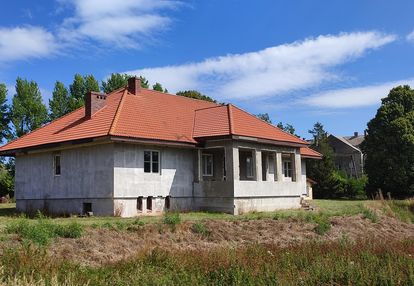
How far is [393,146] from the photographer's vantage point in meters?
44.4

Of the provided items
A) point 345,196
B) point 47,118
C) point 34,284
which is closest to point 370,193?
point 345,196

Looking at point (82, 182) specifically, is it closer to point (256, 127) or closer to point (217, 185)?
point (217, 185)

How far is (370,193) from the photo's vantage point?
151ft

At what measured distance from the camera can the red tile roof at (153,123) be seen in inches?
981

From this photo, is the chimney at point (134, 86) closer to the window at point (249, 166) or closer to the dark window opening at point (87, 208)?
the dark window opening at point (87, 208)

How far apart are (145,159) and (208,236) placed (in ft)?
24.2

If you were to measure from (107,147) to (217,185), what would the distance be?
6.02m

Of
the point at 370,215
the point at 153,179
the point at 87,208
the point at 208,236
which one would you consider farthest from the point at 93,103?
the point at 370,215

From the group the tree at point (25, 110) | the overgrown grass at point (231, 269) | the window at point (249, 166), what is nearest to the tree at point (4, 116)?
the tree at point (25, 110)

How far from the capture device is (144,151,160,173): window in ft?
82.2

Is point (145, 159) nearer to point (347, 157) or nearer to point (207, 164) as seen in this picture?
point (207, 164)

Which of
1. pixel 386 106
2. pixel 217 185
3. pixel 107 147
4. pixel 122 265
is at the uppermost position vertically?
pixel 386 106

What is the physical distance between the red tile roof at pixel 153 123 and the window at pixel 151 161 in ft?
3.14

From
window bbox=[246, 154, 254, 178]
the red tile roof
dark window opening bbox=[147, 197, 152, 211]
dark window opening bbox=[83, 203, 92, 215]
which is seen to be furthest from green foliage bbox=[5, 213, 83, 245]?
window bbox=[246, 154, 254, 178]
